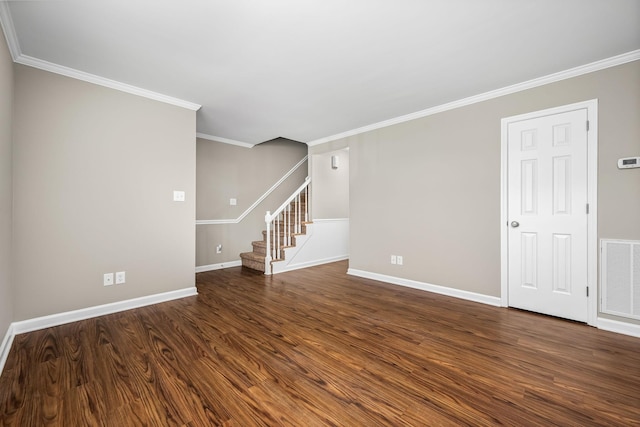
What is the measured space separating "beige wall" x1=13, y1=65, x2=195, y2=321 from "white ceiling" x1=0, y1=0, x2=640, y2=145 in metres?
0.28

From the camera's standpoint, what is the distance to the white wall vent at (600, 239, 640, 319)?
2.32 meters

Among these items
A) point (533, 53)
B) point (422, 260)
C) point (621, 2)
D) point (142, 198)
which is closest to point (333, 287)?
point (422, 260)

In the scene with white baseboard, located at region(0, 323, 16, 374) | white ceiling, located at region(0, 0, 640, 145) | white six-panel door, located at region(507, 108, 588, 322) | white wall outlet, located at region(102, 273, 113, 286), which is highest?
white ceiling, located at region(0, 0, 640, 145)

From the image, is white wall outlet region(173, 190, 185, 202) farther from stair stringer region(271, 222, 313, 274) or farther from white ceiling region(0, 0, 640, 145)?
stair stringer region(271, 222, 313, 274)

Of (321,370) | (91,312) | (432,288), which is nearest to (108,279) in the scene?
(91,312)

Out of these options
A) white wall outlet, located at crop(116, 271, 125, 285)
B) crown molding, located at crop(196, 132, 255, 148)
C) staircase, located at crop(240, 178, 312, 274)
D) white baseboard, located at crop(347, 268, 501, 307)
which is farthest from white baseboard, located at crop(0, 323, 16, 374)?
white baseboard, located at crop(347, 268, 501, 307)

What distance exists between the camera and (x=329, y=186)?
5.61 metres

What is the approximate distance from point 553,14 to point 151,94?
372 cm

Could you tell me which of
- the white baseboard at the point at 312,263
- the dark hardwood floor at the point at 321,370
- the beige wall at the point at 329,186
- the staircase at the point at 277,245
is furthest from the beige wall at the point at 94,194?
the beige wall at the point at 329,186

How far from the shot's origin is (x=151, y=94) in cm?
305

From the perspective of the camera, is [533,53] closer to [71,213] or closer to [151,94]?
[151,94]

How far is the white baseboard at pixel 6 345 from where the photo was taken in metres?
1.88

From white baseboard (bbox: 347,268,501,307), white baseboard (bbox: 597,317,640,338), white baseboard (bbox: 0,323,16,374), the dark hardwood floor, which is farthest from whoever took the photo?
white baseboard (bbox: 347,268,501,307)

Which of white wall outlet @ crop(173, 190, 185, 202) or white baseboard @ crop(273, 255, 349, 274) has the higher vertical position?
white wall outlet @ crop(173, 190, 185, 202)
